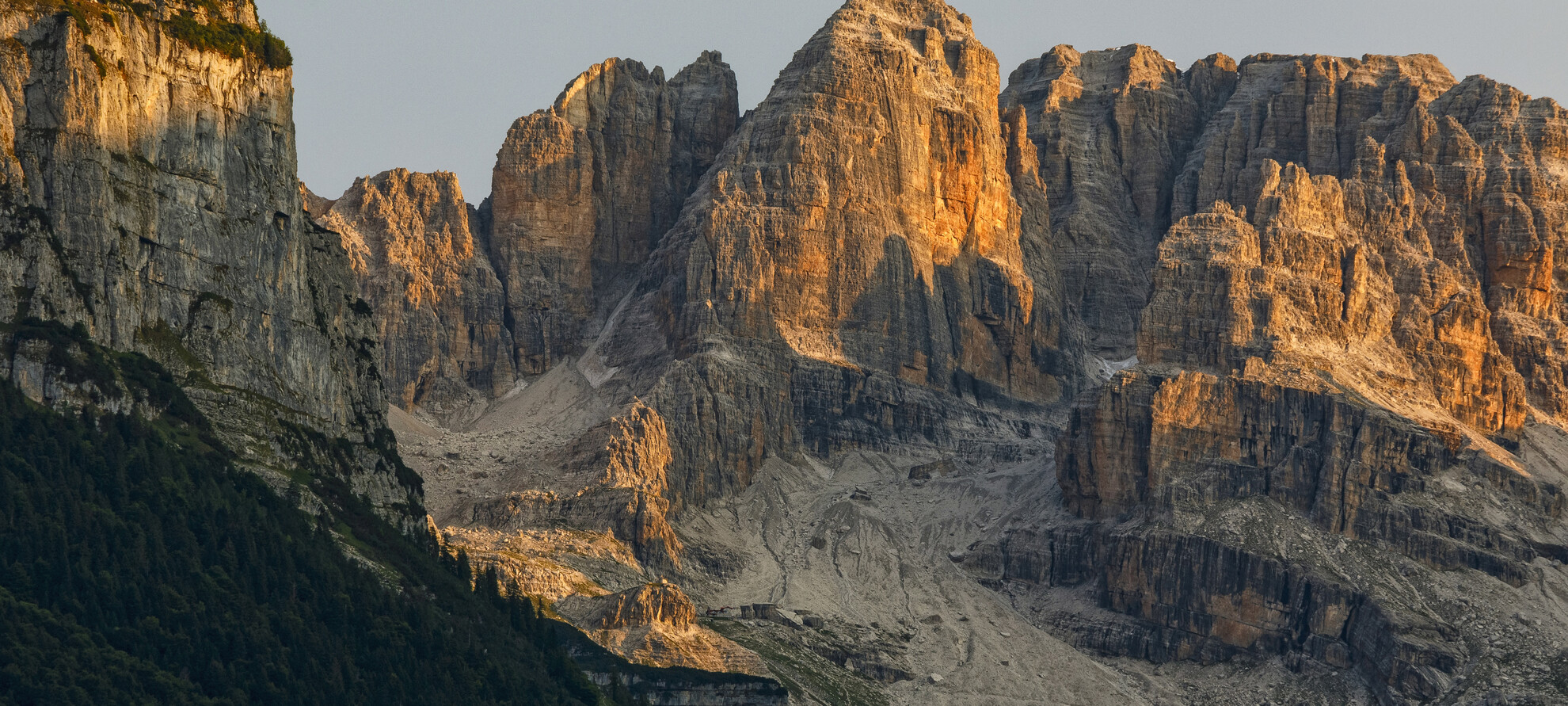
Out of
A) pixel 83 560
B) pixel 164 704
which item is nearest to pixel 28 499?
pixel 83 560

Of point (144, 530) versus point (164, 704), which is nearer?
point (164, 704)

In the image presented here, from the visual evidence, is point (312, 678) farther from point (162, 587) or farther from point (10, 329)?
point (10, 329)

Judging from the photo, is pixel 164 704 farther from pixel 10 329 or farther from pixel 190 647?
pixel 10 329

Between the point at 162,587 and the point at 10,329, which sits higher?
the point at 10,329

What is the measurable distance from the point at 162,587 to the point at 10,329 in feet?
70.1

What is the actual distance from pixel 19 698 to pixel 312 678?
25.9m

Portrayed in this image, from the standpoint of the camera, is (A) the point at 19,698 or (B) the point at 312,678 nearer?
(A) the point at 19,698

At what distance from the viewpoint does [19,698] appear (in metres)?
176

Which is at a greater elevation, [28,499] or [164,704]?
[28,499]

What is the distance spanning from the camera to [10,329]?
200m

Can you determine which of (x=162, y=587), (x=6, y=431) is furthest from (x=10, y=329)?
(x=162, y=587)

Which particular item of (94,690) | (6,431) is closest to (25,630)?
(94,690)

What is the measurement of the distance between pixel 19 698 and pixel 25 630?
606cm

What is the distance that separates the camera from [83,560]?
622 feet
